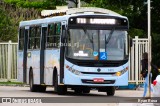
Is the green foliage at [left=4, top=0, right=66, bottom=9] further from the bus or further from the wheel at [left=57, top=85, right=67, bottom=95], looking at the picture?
the wheel at [left=57, top=85, right=67, bottom=95]

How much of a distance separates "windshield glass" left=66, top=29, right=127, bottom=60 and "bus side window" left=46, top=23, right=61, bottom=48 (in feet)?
4.08

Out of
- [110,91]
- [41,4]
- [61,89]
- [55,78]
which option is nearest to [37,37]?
[55,78]

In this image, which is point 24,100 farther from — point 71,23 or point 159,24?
point 159,24

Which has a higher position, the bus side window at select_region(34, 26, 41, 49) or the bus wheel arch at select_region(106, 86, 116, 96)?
the bus side window at select_region(34, 26, 41, 49)

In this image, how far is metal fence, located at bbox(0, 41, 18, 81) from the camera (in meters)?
44.3

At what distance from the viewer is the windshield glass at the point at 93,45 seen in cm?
2959

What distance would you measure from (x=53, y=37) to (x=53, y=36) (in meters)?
0.04

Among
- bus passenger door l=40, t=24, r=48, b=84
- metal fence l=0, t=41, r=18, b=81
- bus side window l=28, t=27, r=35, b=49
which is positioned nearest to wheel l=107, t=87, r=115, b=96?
bus passenger door l=40, t=24, r=48, b=84

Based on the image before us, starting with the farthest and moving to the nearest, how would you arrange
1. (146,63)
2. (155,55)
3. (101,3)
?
(101,3) → (155,55) → (146,63)

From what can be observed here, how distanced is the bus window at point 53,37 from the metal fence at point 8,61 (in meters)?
12.3

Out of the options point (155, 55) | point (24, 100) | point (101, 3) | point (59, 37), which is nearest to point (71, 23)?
point (59, 37)

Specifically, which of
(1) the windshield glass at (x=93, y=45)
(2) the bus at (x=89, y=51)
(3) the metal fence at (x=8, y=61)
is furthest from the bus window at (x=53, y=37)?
(3) the metal fence at (x=8, y=61)

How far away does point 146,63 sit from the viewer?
2739cm

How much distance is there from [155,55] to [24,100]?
18971 millimetres
